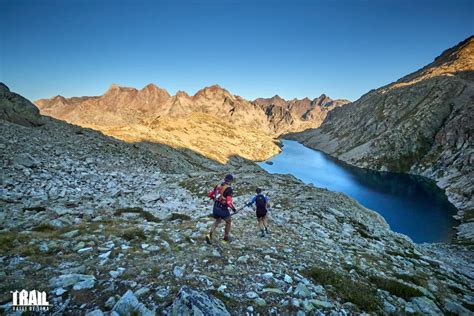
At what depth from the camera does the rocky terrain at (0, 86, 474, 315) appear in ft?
24.8

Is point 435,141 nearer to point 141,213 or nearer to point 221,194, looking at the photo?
point 221,194

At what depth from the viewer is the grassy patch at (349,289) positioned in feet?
29.7

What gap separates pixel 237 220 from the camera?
749 inches

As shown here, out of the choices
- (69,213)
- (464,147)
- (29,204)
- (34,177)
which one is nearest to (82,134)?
(34,177)

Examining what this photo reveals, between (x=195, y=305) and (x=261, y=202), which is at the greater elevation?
(x=261, y=202)

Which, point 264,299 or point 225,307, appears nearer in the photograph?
point 225,307

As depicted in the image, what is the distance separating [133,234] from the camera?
12.4 metres

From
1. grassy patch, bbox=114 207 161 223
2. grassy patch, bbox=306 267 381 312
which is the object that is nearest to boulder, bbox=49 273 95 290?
grassy patch, bbox=306 267 381 312

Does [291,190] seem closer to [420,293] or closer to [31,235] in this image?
[420,293]

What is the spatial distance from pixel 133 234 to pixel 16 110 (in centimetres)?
4145

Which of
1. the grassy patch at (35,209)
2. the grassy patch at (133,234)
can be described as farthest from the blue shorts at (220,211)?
the grassy patch at (35,209)

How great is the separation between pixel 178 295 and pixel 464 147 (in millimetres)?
161493

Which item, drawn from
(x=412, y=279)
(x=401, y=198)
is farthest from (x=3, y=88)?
(x=401, y=198)

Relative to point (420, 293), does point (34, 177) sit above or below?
above
